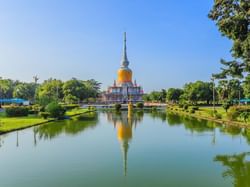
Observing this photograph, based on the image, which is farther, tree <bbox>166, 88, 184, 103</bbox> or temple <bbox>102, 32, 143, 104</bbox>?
temple <bbox>102, 32, 143, 104</bbox>

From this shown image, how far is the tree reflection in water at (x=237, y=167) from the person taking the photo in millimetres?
8844

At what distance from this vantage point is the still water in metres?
8.85

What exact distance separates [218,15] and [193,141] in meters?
6.72

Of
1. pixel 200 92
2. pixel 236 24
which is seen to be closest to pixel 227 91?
pixel 200 92

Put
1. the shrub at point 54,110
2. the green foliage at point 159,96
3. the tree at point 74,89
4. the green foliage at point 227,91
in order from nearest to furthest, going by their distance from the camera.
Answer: the shrub at point 54,110, the green foliage at point 227,91, the tree at point 74,89, the green foliage at point 159,96

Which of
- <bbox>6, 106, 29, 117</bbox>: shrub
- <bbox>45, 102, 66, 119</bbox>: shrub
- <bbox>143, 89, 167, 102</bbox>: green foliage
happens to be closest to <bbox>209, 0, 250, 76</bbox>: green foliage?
<bbox>45, 102, 66, 119</bbox>: shrub

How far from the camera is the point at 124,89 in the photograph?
80.2 meters

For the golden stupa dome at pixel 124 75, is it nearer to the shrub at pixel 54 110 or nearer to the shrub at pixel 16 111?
the shrub at pixel 16 111

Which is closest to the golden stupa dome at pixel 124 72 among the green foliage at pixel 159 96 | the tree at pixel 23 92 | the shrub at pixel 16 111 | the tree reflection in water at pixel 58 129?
the green foliage at pixel 159 96

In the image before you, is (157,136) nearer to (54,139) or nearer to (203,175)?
(54,139)

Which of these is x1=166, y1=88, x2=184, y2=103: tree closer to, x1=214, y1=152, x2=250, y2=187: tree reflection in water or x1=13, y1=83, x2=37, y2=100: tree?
x1=13, y1=83, x2=37, y2=100: tree

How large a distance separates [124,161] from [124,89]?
68914 millimetres

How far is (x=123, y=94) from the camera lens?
79.9m

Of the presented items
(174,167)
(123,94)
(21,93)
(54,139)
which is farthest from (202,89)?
(174,167)
